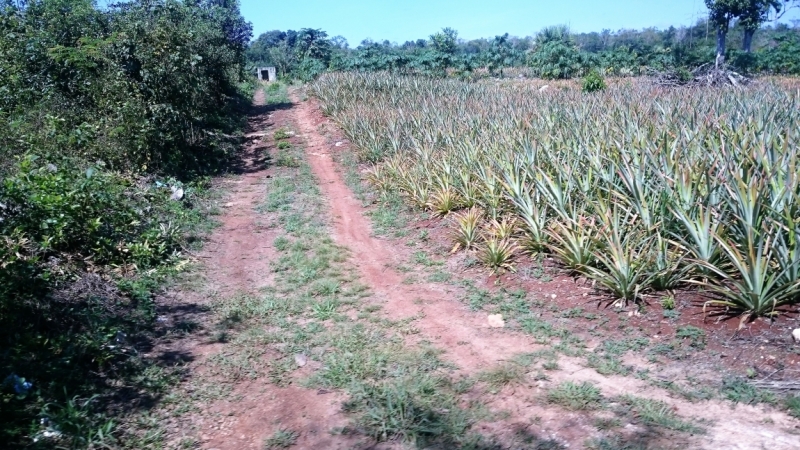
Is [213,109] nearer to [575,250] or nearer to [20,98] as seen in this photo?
[20,98]

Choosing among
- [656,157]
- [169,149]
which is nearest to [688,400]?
[656,157]

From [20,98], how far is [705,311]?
10.4 m

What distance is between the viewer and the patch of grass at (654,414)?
3590 mm

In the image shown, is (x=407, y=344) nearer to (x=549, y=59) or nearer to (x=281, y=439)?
(x=281, y=439)

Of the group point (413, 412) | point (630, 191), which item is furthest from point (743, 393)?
point (630, 191)

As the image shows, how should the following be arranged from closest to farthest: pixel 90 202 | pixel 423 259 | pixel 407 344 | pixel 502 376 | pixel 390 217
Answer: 1. pixel 502 376
2. pixel 407 344
3. pixel 90 202
4. pixel 423 259
5. pixel 390 217

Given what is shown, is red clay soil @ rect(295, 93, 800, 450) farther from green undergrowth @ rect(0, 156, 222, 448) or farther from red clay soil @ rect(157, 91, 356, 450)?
green undergrowth @ rect(0, 156, 222, 448)

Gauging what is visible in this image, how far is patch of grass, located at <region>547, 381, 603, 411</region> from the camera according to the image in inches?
154

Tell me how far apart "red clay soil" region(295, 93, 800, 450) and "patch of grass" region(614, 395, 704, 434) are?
0.08 metres

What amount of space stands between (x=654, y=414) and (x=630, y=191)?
299 cm

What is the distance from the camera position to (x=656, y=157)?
640cm

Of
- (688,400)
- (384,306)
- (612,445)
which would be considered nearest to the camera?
(612,445)

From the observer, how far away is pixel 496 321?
540cm

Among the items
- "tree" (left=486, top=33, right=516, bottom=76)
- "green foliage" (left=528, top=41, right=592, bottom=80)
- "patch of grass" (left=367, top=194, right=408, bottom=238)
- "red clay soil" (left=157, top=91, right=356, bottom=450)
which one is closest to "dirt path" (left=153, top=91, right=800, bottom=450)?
"red clay soil" (left=157, top=91, right=356, bottom=450)
